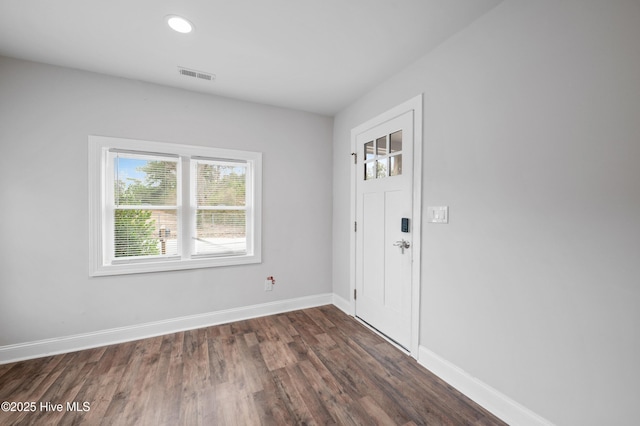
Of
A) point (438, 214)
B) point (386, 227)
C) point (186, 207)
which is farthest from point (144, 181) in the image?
point (438, 214)

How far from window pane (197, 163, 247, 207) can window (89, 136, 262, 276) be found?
0.01m

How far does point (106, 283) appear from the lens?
8.34 ft

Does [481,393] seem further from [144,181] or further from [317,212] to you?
[144,181]

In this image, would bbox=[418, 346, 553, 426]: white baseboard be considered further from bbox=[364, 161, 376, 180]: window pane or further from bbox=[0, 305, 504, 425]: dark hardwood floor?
bbox=[364, 161, 376, 180]: window pane

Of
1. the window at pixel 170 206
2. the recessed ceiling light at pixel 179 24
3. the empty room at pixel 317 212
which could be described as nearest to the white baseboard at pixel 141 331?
the empty room at pixel 317 212

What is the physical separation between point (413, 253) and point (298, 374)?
1386 millimetres

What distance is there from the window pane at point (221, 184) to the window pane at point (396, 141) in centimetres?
175

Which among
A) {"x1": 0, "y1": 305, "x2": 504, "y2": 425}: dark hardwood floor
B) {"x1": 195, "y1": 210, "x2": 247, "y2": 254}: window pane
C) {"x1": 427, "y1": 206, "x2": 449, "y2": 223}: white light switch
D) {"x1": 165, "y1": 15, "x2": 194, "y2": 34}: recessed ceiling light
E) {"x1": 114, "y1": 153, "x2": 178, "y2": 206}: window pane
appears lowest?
{"x1": 0, "y1": 305, "x2": 504, "y2": 425}: dark hardwood floor

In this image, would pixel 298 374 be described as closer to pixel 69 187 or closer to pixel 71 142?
pixel 69 187

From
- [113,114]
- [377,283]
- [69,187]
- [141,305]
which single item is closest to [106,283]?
[141,305]

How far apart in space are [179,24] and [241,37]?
0.43 metres

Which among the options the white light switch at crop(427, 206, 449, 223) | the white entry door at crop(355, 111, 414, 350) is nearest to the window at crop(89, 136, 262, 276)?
the white entry door at crop(355, 111, 414, 350)

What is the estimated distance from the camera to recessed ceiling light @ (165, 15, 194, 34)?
1808 millimetres

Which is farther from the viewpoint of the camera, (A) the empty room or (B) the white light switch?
(B) the white light switch
